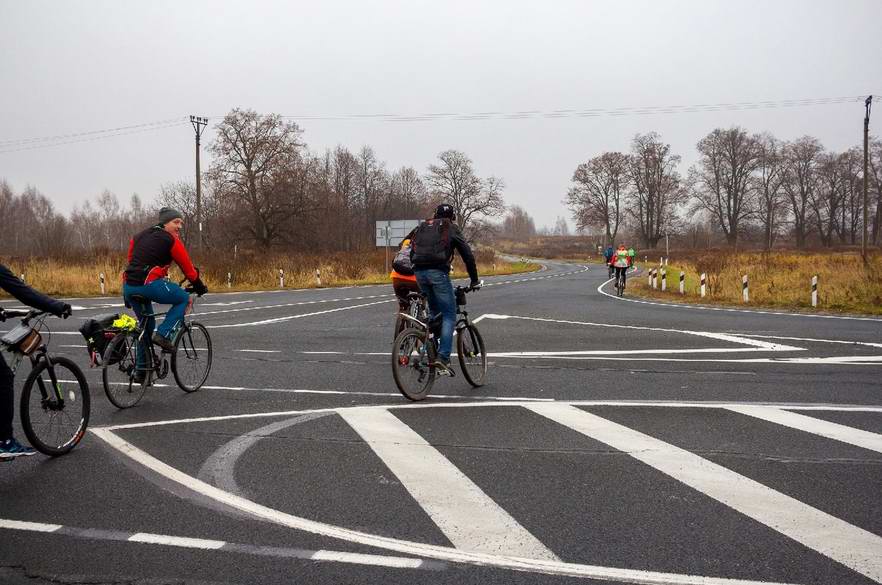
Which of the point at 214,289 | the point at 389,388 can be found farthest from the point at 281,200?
the point at 389,388

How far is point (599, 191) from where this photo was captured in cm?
8794

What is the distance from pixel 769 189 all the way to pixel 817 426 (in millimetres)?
83395

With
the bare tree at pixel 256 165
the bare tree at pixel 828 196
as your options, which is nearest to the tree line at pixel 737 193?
the bare tree at pixel 828 196

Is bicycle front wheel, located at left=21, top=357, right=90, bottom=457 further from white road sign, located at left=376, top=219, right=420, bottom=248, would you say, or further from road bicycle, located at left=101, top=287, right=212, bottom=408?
white road sign, located at left=376, top=219, right=420, bottom=248

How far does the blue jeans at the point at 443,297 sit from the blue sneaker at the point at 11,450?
3751 millimetres

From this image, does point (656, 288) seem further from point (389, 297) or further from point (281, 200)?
point (281, 200)

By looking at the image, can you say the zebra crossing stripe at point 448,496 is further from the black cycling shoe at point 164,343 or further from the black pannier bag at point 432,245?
the black cycling shoe at point 164,343

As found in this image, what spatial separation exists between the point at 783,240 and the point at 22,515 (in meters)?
95.9

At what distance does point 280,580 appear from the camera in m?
3.13

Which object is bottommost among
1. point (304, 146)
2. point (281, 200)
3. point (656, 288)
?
point (656, 288)

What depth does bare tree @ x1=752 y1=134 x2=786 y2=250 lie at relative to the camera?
78062 millimetres

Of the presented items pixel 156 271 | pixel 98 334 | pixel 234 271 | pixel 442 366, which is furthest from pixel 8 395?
pixel 234 271

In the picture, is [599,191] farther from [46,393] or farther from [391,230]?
[46,393]

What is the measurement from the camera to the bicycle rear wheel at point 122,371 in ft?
22.0
